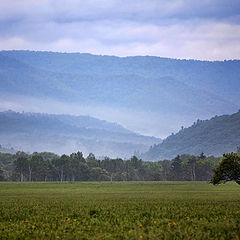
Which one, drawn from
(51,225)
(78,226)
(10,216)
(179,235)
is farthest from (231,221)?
(10,216)

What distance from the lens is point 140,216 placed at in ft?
134

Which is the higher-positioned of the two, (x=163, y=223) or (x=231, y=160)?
(x=231, y=160)

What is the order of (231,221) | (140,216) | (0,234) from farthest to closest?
(140,216), (231,221), (0,234)

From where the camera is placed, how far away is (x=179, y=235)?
29297mm

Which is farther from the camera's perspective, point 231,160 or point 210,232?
point 231,160

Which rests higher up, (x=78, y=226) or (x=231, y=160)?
(x=231, y=160)

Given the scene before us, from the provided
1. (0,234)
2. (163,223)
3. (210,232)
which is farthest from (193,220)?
(0,234)

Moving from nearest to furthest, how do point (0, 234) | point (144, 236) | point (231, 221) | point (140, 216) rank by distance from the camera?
point (144, 236) → point (0, 234) → point (231, 221) → point (140, 216)

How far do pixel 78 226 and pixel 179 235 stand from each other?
929cm

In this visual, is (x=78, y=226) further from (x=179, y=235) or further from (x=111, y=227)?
(x=179, y=235)

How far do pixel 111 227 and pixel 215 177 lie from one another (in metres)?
33.7

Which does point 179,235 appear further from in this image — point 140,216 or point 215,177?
point 215,177

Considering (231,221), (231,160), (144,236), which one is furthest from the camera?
(231,160)

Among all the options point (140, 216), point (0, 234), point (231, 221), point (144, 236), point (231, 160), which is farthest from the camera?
point (231, 160)
